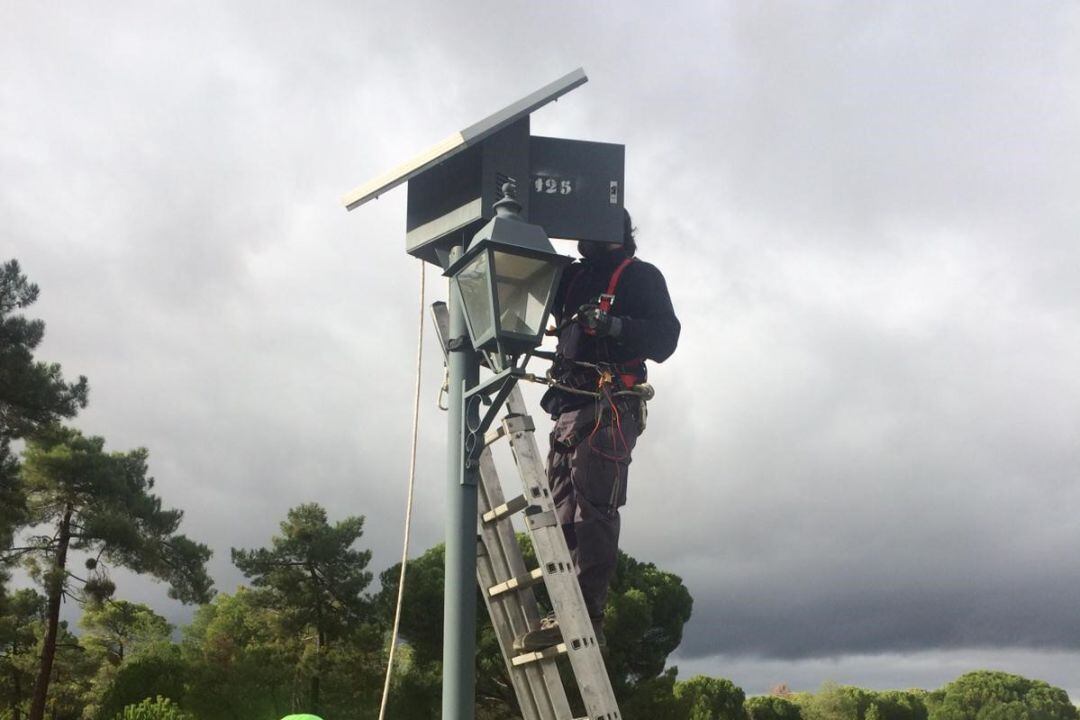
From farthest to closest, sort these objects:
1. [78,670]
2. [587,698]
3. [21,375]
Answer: [78,670]
[21,375]
[587,698]

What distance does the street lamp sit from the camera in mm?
5367

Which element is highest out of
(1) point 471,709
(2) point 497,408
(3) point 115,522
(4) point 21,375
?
(4) point 21,375

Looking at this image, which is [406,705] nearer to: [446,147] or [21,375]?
[21,375]

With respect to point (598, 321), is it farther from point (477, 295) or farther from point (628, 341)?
point (477, 295)

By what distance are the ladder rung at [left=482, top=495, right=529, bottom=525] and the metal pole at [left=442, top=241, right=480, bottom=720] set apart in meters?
0.39

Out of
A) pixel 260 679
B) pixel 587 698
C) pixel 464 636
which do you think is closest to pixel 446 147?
pixel 464 636

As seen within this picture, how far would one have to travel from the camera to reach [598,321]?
6.01 metres

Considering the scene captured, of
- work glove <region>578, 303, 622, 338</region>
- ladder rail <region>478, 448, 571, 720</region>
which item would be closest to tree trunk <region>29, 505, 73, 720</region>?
ladder rail <region>478, 448, 571, 720</region>

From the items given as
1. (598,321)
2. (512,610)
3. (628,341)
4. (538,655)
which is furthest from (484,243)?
(538,655)

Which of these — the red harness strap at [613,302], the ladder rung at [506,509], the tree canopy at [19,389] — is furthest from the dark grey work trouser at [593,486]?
the tree canopy at [19,389]

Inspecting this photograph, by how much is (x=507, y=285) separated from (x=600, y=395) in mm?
1086

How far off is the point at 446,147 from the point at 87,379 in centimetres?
1907

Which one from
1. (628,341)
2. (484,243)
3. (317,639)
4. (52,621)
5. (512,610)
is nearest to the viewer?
(484,243)

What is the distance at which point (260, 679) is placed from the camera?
92.4ft
